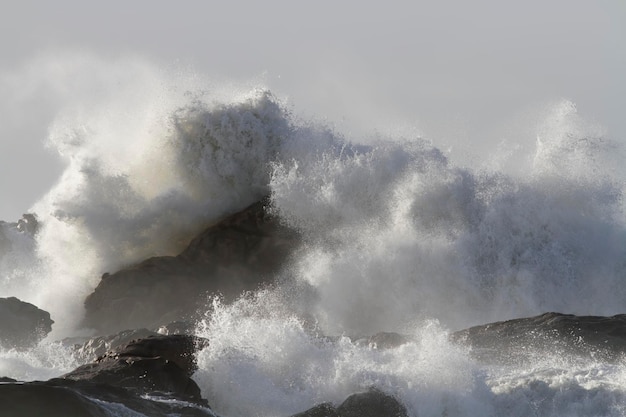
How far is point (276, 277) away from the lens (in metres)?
21.2

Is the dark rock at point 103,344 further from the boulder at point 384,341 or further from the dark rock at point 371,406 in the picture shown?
the dark rock at point 371,406

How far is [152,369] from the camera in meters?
12.1

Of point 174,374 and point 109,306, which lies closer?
point 174,374

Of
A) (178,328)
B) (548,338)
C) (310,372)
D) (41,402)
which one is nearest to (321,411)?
(310,372)

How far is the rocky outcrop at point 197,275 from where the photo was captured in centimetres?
2133

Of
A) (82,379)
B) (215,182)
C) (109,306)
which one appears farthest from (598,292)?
(82,379)

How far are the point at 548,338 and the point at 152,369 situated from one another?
6409 mm

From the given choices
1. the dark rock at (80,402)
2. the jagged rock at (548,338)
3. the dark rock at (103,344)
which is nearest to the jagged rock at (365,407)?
the dark rock at (80,402)

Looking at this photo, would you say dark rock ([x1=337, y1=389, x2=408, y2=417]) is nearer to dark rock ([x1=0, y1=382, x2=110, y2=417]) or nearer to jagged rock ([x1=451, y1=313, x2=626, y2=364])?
jagged rock ([x1=451, y1=313, x2=626, y2=364])

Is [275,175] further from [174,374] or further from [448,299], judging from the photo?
[174,374]

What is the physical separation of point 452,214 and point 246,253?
490 cm

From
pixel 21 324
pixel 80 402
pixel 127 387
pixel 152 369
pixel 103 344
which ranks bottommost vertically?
pixel 80 402

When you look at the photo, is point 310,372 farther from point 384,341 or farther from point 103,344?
point 103,344

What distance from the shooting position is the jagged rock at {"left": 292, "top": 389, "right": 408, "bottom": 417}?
11.3 metres
